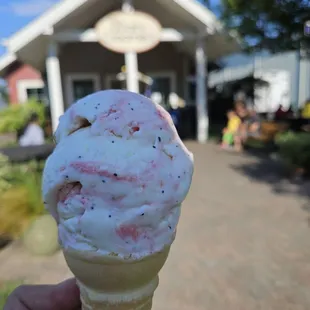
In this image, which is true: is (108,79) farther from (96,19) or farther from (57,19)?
(57,19)

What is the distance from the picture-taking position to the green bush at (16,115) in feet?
63.0

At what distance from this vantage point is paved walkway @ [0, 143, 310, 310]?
3951 mm

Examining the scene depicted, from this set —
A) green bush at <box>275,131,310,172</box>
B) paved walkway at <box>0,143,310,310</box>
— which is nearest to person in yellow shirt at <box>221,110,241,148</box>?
green bush at <box>275,131,310,172</box>

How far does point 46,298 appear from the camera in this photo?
1977 mm

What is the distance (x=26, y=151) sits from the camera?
778 cm

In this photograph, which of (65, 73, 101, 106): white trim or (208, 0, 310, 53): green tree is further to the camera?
(65, 73, 101, 106): white trim

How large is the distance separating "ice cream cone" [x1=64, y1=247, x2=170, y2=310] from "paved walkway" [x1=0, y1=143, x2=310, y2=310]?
2389mm

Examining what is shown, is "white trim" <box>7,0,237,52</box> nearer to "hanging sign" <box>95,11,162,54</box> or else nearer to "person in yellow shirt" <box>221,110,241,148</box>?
"hanging sign" <box>95,11,162,54</box>

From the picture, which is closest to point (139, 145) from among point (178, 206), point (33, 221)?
point (178, 206)

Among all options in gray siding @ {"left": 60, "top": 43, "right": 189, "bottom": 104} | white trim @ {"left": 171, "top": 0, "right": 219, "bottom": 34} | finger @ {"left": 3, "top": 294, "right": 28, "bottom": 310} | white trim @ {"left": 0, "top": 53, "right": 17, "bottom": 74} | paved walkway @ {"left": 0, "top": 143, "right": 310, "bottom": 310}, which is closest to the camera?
finger @ {"left": 3, "top": 294, "right": 28, "bottom": 310}

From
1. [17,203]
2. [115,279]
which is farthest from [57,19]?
[115,279]

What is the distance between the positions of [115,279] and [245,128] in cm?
1114

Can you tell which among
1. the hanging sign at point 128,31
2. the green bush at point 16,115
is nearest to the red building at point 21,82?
the green bush at point 16,115

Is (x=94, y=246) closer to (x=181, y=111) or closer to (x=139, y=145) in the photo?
(x=139, y=145)
